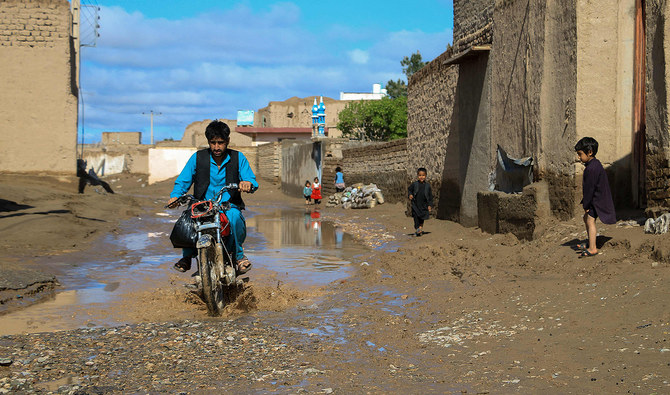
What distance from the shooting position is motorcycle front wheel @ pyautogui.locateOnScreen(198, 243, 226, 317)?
6043 mm

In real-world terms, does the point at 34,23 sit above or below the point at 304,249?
above

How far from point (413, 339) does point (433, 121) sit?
483 inches

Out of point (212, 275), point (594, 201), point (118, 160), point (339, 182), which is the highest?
point (118, 160)

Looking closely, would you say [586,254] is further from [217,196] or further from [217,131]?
[217,131]

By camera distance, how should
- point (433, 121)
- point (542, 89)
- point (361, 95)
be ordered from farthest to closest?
point (361, 95) < point (433, 121) < point (542, 89)

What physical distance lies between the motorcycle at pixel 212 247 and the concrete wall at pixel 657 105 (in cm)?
472

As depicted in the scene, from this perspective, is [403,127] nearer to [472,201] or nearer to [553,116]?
[472,201]

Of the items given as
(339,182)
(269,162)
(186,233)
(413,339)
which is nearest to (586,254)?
(413,339)

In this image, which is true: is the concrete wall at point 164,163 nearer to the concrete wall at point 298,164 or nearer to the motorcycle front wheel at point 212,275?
the concrete wall at point 298,164

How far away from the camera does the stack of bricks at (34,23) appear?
2108cm

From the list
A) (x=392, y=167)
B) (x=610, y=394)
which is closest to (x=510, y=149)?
(x=610, y=394)

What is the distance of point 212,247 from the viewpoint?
6117mm

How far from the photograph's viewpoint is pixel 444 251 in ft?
31.9

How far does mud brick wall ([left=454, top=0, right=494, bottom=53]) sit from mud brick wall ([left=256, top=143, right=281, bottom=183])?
1160 inches
